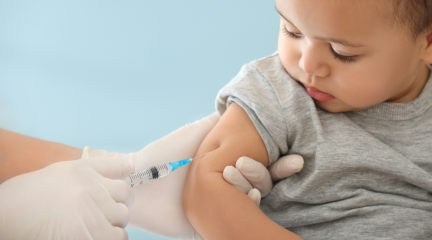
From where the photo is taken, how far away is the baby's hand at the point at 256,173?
1.05m

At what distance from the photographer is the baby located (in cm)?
96

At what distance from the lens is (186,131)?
52.9 inches

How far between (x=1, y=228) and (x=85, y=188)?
0.20 m

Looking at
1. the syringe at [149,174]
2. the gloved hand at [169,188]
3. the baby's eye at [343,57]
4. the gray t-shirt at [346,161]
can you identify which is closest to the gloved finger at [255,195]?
the gloved hand at [169,188]

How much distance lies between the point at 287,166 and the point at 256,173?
0.35 ft

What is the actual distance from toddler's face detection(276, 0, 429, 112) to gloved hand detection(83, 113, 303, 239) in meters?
0.27

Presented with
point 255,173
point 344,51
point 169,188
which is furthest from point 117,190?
point 344,51

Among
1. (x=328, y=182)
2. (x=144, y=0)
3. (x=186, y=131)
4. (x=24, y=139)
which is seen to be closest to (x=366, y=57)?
(x=328, y=182)

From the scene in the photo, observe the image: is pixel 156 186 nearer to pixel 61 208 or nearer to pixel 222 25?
pixel 61 208

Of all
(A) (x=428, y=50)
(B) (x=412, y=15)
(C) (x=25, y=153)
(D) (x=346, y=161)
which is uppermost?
(C) (x=25, y=153)

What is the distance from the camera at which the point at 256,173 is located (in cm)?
109

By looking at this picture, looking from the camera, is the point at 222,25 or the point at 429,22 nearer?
the point at 429,22

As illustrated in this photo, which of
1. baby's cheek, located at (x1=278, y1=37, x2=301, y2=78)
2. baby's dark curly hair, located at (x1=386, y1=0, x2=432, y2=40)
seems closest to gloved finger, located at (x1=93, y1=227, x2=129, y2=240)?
baby's cheek, located at (x1=278, y1=37, x2=301, y2=78)

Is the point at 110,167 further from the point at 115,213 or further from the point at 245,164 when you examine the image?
the point at 245,164
